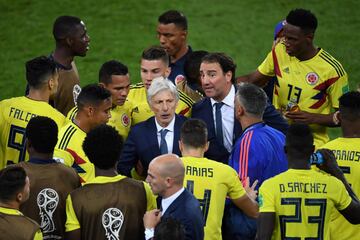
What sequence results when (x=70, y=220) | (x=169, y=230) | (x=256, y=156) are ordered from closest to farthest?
(x=169, y=230), (x=70, y=220), (x=256, y=156)

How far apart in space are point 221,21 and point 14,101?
7.28 meters

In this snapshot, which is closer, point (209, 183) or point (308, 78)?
point (209, 183)

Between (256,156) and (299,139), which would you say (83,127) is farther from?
(299,139)

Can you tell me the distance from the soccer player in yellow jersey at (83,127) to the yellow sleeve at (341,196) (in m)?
1.90

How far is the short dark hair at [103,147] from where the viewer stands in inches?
281

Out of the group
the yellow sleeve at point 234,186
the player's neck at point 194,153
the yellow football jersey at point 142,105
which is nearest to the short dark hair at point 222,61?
the yellow football jersey at point 142,105

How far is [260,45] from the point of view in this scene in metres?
14.8

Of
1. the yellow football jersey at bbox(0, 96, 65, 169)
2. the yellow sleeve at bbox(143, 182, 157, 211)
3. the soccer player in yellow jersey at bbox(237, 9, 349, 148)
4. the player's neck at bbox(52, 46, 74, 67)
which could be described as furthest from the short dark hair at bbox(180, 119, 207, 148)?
the player's neck at bbox(52, 46, 74, 67)

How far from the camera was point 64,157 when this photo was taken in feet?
26.1

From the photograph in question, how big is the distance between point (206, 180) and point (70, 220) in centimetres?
102

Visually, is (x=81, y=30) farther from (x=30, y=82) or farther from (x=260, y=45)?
(x=260, y=45)

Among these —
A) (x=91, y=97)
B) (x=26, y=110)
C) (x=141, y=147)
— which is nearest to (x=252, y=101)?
(x=141, y=147)

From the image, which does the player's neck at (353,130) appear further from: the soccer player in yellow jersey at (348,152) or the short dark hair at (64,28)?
the short dark hair at (64,28)

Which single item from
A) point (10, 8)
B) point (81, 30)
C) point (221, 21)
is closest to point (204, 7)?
point (221, 21)
